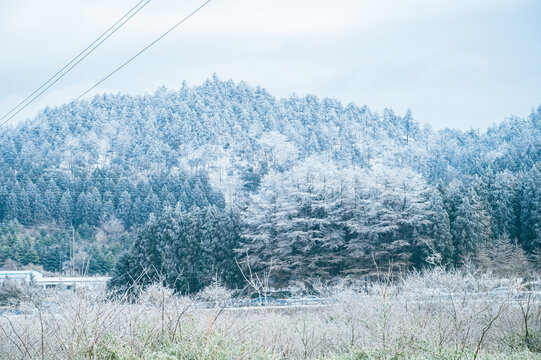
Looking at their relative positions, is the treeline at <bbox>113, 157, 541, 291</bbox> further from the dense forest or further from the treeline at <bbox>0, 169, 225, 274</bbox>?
the treeline at <bbox>0, 169, 225, 274</bbox>

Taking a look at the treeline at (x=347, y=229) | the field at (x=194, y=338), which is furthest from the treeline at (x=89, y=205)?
the field at (x=194, y=338)

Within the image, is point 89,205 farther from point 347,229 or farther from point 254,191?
point 347,229

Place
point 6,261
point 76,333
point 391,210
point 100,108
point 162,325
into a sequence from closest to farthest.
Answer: point 76,333, point 162,325, point 391,210, point 6,261, point 100,108

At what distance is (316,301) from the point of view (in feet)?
79.7

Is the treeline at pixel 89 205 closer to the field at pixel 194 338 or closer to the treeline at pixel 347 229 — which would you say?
the treeline at pixel 347 229

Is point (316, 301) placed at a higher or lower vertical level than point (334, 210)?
lower

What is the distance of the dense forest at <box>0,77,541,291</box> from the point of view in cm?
3697

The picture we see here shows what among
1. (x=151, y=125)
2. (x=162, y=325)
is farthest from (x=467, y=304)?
(x=151, y=125)

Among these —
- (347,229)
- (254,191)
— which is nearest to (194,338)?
(347,229)

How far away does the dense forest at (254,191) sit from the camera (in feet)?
121

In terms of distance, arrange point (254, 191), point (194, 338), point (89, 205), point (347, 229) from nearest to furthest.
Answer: point (194, 338) < point (347, 229) < point (89, 205) < point (254, 191)

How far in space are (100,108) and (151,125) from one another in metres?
18.1

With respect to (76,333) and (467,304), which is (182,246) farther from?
(76,333)

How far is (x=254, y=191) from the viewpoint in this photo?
85438mm
